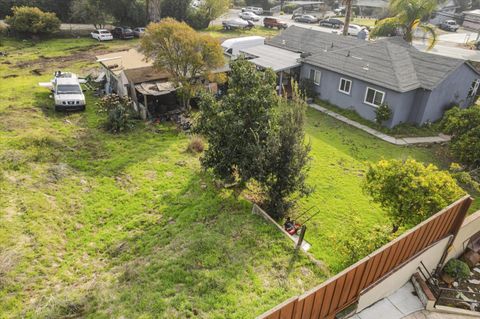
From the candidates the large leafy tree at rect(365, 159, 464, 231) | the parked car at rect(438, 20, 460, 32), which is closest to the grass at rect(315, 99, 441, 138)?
the large leafy tree at rect(365, 159, 464, 231)

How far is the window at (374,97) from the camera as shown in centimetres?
2100

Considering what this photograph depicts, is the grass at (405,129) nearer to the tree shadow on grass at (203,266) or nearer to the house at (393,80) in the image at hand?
the house at (393,80)

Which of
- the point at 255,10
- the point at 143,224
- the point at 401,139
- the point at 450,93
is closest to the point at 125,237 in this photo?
the point at 143,224

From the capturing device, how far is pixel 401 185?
405 inches

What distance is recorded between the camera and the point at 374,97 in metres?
21.4

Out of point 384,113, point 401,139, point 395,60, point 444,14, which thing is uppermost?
point 395,60

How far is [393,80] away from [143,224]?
17.3 m

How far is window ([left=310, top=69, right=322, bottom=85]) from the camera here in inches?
983

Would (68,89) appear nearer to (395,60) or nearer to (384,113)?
(384,113)

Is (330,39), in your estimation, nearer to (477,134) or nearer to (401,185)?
(477,134)

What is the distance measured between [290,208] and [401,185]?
408 centimetres

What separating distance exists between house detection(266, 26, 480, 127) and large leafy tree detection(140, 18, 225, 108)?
908cm

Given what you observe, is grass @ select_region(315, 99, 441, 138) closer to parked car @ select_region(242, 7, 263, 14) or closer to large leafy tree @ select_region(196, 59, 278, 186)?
large leafy tree @ select_region(196, 59, 278, 186)

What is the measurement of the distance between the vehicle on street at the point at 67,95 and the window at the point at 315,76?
669 inches
